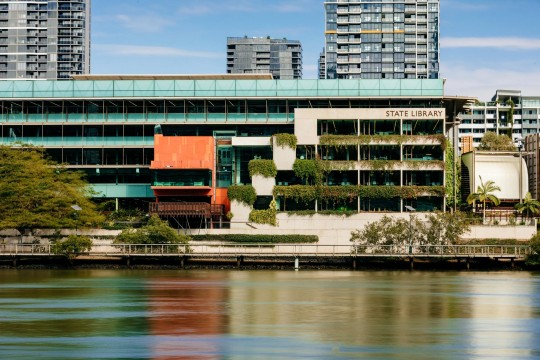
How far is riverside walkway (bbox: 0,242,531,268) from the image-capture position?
330ft

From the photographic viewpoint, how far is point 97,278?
90750 millimetres

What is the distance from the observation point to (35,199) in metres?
110

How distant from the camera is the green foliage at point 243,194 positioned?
4811 inches

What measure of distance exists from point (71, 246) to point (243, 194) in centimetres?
2720

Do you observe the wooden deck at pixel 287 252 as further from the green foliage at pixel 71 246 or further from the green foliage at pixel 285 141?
the green foliage at pixel 285 141

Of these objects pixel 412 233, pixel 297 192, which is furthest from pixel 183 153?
pixel 412 233

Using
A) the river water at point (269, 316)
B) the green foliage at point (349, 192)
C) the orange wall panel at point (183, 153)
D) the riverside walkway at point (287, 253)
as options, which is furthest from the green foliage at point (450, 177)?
the river water at point (269, 316)

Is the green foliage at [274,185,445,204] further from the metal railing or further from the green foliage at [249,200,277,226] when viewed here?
the metal railing

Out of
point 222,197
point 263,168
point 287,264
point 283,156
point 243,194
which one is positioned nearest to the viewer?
point 287,264

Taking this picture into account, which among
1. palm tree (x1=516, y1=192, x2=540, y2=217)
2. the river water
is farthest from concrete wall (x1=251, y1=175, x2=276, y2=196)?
palm tree (x1=516, y1=192, x2=540, y2=217)

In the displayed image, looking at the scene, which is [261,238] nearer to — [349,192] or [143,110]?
[349,192]

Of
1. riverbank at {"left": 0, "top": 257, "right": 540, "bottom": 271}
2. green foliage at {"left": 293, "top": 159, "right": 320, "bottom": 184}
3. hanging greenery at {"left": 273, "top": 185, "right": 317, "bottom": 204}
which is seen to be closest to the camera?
riverbank at {"left": 0, "top": 257, "right": 540, "bottom": 271}

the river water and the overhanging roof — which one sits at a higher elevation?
the overhanging roof

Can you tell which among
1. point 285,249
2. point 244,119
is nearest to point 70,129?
point 244,119
